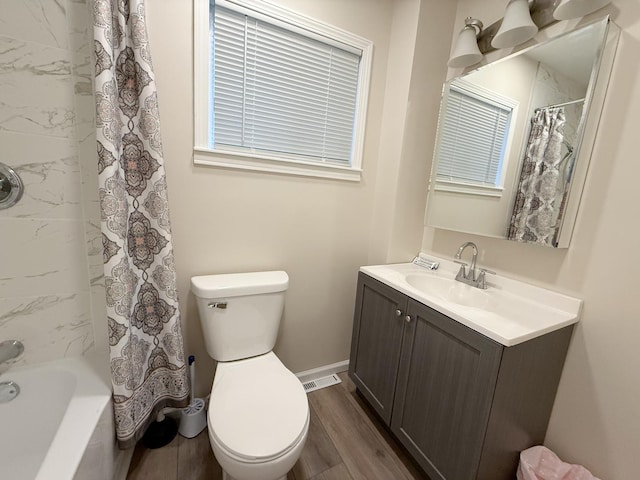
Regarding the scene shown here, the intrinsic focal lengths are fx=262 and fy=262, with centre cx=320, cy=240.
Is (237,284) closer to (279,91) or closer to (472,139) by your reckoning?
(279,91)

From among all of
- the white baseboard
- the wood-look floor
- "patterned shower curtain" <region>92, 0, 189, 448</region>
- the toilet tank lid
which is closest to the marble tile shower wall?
"patterned shower curtain" <region>92, 0, 189, 448</region>

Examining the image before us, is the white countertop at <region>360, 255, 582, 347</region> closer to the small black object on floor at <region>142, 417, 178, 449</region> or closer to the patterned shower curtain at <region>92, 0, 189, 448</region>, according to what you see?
the patterned shower curtain at <region>92, 0, 189, 448</region>

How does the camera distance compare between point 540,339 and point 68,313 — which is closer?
point 540,339

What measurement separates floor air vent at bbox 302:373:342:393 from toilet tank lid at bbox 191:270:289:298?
797 millimetres

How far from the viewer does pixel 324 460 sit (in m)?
1.25

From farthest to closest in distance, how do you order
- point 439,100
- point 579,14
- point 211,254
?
point 439,100 < point 211,254 < point 579,14

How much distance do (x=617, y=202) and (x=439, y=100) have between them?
1.01 m

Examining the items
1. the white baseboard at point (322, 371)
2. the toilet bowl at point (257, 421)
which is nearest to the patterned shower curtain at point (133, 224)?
the toilet bowl at point (257, 421)

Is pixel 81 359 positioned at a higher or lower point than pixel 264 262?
lower

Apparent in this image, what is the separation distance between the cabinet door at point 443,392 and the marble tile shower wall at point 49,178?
142cm

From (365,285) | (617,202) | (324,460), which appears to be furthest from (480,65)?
(324,460)

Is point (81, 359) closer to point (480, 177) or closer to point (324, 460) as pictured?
point (324, 460)

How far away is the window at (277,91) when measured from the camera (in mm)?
1239

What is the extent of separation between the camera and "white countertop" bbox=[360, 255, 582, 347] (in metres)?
0.91
